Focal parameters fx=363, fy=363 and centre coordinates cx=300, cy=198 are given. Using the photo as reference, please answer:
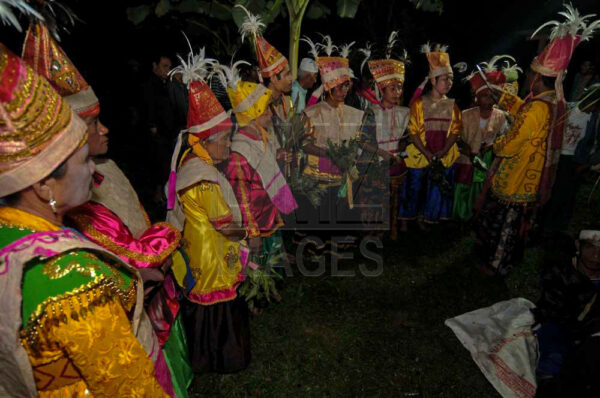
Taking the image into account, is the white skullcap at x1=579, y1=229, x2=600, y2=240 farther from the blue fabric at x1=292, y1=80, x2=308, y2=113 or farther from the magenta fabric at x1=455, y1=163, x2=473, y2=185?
the blue fabric at x1=292, y1=80, x2=308, y2=113

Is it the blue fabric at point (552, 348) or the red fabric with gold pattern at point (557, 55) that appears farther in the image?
the red fabric with gold pattern at point (557, 55)

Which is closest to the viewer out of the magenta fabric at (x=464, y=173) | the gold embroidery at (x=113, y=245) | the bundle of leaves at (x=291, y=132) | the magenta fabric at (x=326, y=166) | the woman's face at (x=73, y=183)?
the woman's face at (x=73, y=183)

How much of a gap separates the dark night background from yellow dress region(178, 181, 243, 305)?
18.4 ft

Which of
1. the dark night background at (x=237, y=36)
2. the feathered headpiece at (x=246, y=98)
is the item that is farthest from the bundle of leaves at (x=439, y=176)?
the dark night background at (x=237, y=36)

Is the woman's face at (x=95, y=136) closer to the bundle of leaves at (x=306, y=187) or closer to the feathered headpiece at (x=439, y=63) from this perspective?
the bundle of leaves at (x=306, y=187)

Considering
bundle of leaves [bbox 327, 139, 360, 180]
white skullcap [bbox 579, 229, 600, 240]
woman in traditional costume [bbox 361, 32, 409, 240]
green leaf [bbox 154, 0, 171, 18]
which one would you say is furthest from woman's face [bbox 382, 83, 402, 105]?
green leaf [bbox 154, 0, 171, 18]

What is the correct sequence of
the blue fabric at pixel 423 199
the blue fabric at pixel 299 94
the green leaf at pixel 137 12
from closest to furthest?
the blue fabric at pixel 423 199 < the blue fabric at pixel 299 94 < the green leaf at pixel 137 12

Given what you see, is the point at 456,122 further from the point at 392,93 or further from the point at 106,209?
the point at 106,209

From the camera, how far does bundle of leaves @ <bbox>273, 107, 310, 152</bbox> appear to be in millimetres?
4789

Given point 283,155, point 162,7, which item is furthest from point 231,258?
point 162,7

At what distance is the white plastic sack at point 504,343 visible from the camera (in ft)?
10.8

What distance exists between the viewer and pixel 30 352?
49.2 inches

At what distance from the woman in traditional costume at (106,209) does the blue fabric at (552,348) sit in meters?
2.91

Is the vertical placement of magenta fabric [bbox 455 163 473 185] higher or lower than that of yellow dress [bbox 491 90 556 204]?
lower
